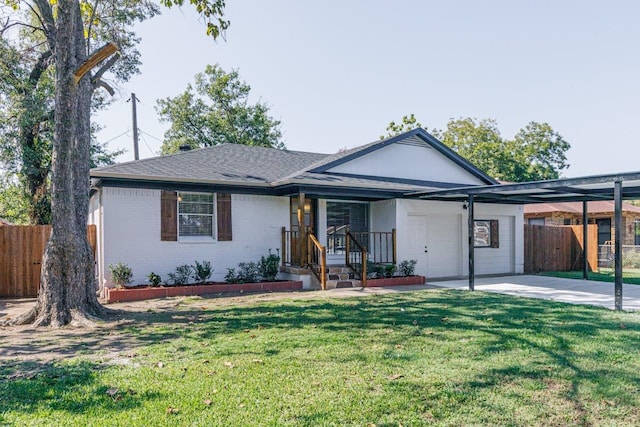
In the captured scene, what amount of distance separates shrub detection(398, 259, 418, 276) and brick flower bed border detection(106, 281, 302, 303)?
10.8 feet

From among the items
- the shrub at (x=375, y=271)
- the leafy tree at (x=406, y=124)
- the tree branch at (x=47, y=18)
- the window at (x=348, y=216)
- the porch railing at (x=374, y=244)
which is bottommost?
the shrub at (x=375, y=271)

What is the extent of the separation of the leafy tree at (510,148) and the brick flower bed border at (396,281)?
24.1 metres

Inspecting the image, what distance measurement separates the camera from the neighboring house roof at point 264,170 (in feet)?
36.5

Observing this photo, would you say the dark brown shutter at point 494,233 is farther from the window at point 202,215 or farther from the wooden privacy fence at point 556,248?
the window at point 202,215

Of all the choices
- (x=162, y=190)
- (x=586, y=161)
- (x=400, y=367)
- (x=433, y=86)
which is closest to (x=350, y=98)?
(x=433, y=86)

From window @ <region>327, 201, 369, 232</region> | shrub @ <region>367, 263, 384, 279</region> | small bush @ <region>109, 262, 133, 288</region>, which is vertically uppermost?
window @ <region>327, 201, 369, 232</region>

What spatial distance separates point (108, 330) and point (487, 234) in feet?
41.3

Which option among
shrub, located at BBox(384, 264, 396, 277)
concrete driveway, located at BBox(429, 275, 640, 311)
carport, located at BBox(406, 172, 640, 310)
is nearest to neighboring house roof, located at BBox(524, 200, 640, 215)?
carport, located at BBox(406, 172, 640, 310)

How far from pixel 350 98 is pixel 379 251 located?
36.1ft

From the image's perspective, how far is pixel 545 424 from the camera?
11.1 ft

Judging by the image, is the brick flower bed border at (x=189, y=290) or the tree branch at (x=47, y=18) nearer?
the tree branch at (x=47, y=18)

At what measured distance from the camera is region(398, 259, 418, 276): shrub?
13.2m

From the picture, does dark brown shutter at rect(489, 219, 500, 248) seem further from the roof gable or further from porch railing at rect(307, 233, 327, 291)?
porch railing at rect(307, 233, 327, 291)

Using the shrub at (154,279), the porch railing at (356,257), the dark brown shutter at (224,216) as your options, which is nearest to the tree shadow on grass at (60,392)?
the shrub at (154,279)
